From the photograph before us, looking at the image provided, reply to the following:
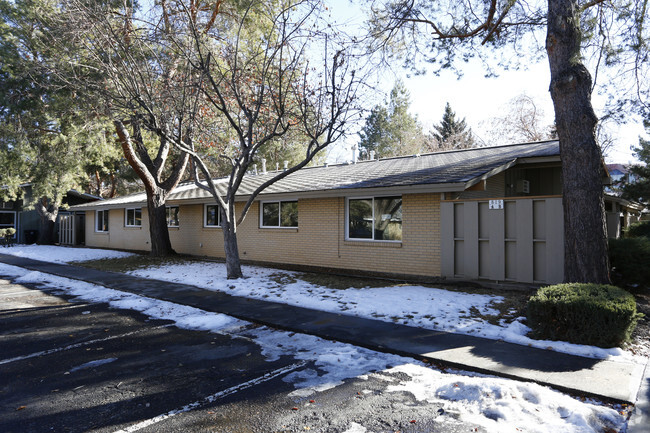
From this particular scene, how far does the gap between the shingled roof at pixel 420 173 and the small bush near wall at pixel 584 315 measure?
412 cm

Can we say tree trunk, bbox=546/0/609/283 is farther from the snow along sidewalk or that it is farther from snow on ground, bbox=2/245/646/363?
the snow along sidewalk

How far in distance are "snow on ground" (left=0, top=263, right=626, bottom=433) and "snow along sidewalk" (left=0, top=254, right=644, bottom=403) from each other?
20cm

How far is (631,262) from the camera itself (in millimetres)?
9117

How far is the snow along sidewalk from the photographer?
4.44 m

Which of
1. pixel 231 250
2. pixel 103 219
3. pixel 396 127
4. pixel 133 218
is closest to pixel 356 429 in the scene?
pixel 231 250

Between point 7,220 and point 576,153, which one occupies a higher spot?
point 576,153

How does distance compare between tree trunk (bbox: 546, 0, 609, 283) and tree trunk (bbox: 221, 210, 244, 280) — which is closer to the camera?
tree trunk (bbox: 546, 0, 609, 283)

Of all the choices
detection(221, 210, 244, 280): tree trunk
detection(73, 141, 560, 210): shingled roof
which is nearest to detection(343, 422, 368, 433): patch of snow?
detection(73, 141, 560, 210): shingled roof

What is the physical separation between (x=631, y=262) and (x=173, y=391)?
975 cm

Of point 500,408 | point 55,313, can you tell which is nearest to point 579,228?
point 500,408

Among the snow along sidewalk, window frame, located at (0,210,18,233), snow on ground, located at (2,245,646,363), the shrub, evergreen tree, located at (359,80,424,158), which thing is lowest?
the snow along sidewalk

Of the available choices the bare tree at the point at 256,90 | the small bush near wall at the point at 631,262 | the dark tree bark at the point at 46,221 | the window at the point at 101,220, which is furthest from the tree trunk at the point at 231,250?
the dark tree bark at the point at 46,221

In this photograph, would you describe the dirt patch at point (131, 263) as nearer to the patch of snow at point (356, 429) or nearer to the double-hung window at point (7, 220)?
the patch of snow at point (356, 429)

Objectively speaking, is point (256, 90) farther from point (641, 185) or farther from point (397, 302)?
point (641, 185)
